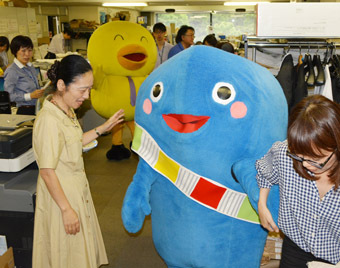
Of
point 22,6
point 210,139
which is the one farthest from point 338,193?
point 22,6

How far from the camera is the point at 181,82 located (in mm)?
1766

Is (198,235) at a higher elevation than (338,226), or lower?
lower

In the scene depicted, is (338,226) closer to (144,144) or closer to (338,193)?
(338,193)

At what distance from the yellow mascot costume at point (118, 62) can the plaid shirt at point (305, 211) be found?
2.70 meters

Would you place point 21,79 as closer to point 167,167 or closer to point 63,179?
point 63,179

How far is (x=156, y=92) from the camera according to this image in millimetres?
1881

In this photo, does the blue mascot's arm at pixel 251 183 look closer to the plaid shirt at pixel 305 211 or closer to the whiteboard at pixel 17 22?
the plaid shirt at pixel 305 211

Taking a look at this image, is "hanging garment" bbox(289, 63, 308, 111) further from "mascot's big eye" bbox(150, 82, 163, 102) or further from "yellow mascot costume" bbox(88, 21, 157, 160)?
"yellow mascot costume" bbox(88, 21, 157, 160)

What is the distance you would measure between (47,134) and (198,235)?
2.77 feet

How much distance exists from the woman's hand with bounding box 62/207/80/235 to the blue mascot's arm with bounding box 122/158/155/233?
0.23 meters

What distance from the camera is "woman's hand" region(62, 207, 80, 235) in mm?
1861

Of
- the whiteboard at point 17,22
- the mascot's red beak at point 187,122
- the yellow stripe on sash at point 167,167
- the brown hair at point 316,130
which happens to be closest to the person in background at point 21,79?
the yellow stripe on sash at point 167,167

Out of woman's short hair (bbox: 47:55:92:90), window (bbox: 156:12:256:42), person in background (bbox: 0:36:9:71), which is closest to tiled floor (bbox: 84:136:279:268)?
woman's short hair (bbox: 47:55:92:90)

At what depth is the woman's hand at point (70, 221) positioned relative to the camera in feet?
6.11
